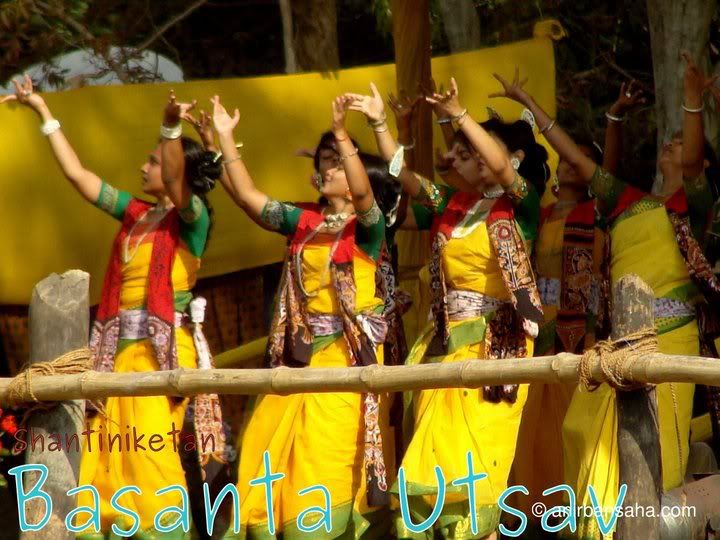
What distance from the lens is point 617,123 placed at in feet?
18.8

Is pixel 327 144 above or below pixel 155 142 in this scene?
below

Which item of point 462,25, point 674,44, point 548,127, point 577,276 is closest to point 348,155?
point 548,127

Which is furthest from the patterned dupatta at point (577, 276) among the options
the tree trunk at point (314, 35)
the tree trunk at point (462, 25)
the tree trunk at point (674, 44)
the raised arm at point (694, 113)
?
the tree trunk at point (462, 25)

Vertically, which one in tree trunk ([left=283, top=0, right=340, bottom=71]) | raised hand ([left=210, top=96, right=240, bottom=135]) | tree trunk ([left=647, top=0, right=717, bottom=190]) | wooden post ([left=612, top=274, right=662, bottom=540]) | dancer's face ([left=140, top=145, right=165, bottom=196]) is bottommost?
wooden post ([left=612, top=274, right=662, bottom=540])

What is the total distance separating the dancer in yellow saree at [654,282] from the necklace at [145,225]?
1291 millimetres

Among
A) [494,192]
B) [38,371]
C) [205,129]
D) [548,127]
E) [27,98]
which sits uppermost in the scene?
[27,98]

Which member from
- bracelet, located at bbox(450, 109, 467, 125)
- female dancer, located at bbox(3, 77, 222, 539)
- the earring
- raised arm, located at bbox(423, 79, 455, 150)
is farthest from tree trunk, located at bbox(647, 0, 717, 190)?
female dancer, located at bbox(3, 77, 222, 539)

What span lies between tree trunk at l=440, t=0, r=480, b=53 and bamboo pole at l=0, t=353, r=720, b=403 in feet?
16.0

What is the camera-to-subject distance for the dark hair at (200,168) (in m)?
5.30

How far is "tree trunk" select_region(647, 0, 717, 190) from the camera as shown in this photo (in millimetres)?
6441

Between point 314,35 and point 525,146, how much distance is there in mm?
3015

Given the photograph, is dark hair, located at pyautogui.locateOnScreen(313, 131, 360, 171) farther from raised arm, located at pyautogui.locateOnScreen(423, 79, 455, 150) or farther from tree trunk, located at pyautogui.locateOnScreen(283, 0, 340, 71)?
tree trunk, located at pyautogui.locateOnScreen(283, 0, 340, 71)

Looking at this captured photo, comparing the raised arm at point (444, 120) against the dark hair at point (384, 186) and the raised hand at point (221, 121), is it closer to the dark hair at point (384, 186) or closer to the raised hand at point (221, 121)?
the dark hair at point (384, 186)

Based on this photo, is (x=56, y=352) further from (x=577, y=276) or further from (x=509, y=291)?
(x=577, y=276)
